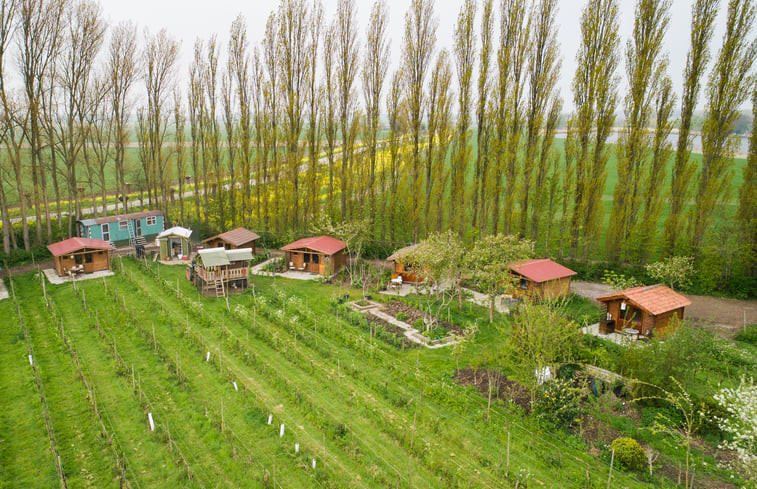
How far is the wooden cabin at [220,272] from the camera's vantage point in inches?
850

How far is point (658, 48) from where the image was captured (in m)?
24.0

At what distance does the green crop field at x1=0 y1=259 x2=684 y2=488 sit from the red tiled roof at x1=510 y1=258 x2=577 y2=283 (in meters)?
4.33

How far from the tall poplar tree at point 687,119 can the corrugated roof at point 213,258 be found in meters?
23.3

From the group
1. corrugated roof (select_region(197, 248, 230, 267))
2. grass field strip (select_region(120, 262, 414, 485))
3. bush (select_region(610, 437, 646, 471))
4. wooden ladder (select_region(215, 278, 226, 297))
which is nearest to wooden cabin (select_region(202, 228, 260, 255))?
corrugated roof (select_region(197, 248, 230, 267))

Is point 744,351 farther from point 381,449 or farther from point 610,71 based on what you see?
point 610,71

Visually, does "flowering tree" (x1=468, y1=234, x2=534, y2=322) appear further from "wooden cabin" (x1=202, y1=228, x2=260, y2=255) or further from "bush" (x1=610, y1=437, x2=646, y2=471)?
"wooden cabin" (x1=202, y1=228, x2=260, y2=255)

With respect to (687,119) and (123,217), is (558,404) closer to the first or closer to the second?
(687,119)

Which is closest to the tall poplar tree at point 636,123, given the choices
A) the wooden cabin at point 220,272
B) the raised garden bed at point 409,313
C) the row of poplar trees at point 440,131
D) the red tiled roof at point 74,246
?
the row of poplar trees at point 440,131

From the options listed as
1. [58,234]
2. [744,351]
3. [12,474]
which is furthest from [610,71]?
[58,234]

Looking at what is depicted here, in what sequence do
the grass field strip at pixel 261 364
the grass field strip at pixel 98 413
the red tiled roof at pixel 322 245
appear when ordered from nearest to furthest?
the grass field strip at pixel 98 413 < the grass field strip at pixel 261 364 < the red tiled roof at pixel 322 245

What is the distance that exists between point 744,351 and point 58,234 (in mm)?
35297

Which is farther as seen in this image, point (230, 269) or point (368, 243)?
point (368, 243)

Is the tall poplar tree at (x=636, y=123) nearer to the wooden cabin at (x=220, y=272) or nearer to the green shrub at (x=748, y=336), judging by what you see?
the green shrub at (x=748, y=336)

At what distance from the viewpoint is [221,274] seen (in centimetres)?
2153
